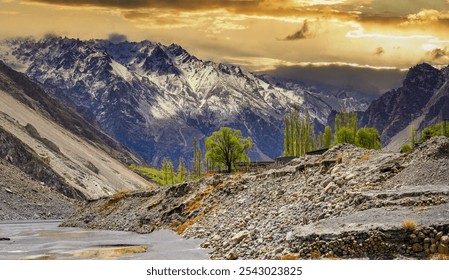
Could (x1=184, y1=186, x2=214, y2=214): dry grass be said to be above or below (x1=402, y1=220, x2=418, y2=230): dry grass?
below

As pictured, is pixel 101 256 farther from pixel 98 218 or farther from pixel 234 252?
pixel 98 218

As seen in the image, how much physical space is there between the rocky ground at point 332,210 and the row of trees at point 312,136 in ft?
140

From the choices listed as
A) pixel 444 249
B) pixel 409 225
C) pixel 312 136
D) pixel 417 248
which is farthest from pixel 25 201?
pixel 444 249

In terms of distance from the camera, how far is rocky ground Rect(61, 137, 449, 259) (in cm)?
2916

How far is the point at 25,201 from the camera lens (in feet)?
420

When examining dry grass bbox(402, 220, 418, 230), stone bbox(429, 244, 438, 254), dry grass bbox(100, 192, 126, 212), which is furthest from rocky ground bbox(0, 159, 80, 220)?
stone bbox(429, 244, 438, 254)

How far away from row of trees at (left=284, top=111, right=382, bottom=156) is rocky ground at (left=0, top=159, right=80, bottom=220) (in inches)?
1701

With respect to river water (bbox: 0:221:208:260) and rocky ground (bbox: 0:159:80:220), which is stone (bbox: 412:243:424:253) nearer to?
river water (bbox: 0:221:208:260)

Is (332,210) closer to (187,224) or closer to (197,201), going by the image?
(187,224)

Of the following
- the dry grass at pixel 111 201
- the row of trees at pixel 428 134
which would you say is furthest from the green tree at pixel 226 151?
the row of trees at pixel 428 134

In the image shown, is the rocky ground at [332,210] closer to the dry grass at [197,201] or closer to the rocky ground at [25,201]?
the dry grass at [197,201]

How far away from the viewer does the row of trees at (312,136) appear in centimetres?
11750
